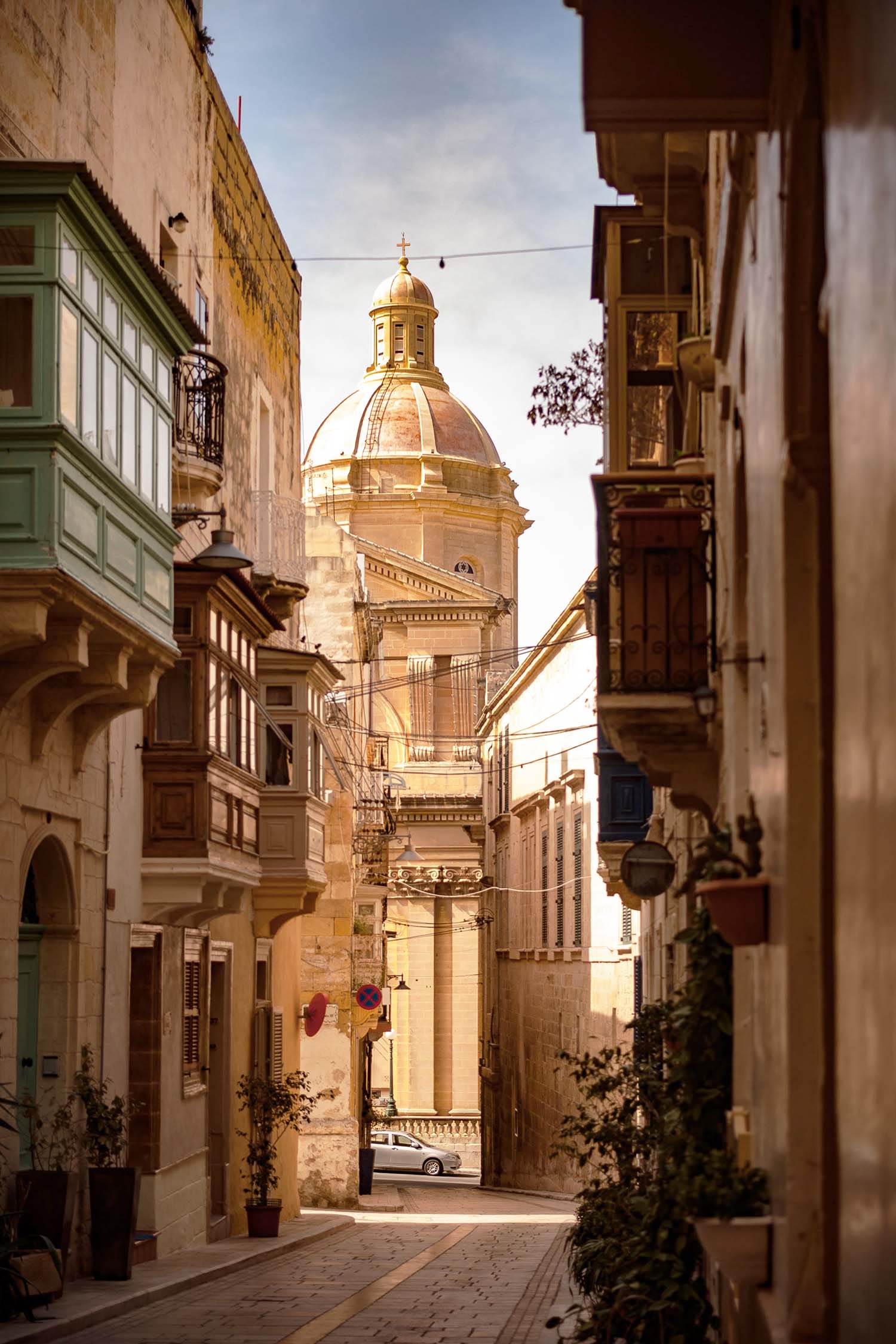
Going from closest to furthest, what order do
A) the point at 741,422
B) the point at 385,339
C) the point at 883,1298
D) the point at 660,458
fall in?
the point at 883,1298
the point at 741,422
the point at 660,458
the point at 385,339

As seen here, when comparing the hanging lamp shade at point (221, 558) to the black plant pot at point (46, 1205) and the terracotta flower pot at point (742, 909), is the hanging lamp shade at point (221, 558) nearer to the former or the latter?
the black plant pot at point (46, 1205)

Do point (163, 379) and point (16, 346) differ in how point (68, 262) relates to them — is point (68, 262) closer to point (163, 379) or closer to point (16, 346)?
point (16, 346)

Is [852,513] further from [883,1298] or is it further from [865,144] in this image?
[883,1298]

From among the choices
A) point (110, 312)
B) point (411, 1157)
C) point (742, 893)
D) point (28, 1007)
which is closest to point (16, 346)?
point (110, 312)

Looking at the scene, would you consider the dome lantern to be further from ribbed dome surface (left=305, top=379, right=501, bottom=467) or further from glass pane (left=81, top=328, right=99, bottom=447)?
glass pane (left=81, top=328, right=99, bottom=447)

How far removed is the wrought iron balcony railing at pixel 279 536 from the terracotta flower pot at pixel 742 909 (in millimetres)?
18622

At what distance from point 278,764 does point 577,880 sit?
9.23m

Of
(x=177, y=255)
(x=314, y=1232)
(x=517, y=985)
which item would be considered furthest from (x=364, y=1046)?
(x=177, y=255)

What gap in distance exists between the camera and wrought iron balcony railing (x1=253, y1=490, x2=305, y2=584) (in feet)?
84.4

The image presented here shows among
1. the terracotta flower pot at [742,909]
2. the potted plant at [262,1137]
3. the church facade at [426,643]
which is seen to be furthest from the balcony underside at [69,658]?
the church facade at [426,643]

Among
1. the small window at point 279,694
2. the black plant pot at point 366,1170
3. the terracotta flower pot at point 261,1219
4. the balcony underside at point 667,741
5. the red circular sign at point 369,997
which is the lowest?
the black plant pot at point 366,1170

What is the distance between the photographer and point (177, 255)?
21.7m

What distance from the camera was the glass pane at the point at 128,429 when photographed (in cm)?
1488

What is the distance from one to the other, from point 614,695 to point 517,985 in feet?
95.0
